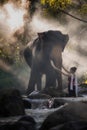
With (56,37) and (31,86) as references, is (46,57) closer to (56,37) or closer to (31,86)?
(56,37)

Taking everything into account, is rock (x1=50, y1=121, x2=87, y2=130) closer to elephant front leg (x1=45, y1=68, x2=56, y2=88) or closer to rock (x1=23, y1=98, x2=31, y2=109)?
rock (x1=23, y1=98, x2=31, y2=109)

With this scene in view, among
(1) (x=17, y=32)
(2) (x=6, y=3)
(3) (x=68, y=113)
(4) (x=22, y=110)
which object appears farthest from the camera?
(1) (x=17, y=32)

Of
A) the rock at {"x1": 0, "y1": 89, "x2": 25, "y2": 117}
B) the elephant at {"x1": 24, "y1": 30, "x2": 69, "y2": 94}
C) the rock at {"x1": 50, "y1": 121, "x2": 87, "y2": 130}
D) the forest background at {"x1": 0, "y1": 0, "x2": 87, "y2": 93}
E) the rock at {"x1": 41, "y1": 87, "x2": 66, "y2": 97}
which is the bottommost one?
the rock at {"x1": 50, "y1": 121, "x2": 87, "y2": 130}

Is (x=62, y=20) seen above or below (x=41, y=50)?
above

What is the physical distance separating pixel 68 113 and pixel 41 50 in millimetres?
6659

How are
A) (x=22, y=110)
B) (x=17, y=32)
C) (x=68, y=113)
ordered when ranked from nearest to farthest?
(x=68, y=113) < (x=22, y=110) < (x=17, y=32)

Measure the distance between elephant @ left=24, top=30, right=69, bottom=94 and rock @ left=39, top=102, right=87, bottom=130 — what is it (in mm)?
5601

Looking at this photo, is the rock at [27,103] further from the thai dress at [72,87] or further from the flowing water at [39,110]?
the thai dress at [72,87]

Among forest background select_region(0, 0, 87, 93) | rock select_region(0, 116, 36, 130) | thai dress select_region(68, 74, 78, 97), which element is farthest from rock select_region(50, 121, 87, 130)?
forest background select_region(0, 0, 87, 93)

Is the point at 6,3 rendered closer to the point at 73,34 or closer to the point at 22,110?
the point at 73,34

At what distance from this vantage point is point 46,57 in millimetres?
20281

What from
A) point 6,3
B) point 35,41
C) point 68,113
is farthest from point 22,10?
point 68,113

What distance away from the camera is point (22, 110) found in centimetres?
1574

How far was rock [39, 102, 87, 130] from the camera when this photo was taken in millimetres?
13062
